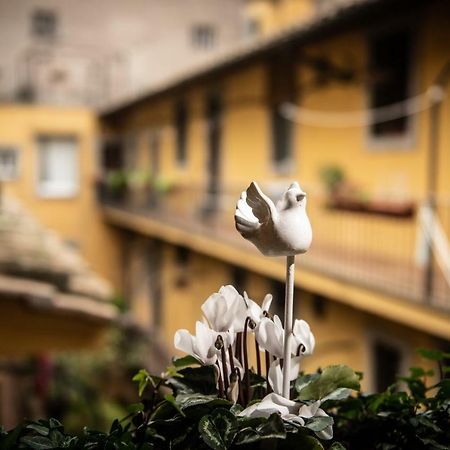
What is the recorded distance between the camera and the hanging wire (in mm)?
8012

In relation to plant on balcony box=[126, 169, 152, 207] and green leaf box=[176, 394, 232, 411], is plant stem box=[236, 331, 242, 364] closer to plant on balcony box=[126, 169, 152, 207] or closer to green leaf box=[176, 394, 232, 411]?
green leaf box=[176, 394, 232, 411]

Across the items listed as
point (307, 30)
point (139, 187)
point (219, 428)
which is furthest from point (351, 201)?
point (139, 187)

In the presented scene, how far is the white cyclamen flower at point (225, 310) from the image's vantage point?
1195 mm

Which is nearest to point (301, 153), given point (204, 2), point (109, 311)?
point (109, 311)

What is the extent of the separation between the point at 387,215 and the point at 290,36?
242cm

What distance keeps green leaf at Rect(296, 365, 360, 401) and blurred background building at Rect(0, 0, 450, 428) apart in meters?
4.92

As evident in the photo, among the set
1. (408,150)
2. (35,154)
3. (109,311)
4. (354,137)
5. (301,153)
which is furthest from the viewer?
(35,154)

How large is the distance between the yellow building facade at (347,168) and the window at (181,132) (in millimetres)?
1500

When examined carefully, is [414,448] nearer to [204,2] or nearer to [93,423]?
[93,423]

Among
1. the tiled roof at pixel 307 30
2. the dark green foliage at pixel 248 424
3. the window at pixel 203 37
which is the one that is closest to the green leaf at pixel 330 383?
the dark green foliage at pixel 248 424

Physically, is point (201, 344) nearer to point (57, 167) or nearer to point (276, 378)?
point (276, 378)

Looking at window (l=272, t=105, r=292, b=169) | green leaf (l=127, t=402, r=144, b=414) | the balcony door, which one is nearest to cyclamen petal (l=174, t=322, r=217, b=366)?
green leaf (l=127, t=402, r=144, b=414)

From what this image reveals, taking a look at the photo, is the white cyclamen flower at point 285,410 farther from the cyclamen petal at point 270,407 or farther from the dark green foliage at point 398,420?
the dark green foliage at point 398,420

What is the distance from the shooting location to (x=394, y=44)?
28.0 feet
